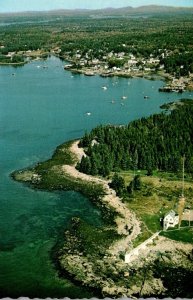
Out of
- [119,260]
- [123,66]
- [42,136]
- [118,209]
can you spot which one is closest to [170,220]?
[118,209]

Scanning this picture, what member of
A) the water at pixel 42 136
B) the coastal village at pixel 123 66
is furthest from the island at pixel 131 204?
the coastal village at pixel 123 66

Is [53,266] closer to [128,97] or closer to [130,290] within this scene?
[130,290]

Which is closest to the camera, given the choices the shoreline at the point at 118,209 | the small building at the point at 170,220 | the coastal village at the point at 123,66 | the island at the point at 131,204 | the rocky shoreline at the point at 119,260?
the rocky shoreline at the point at 119,260

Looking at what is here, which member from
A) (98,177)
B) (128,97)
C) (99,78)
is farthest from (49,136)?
(99,78)

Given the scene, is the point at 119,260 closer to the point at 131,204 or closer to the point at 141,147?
the point at 131,204

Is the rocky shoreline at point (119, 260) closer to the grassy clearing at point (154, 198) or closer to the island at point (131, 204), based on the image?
the island at point (131, 204)

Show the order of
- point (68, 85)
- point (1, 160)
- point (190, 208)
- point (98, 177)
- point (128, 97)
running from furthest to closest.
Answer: point (68, 85) → point (128, 97) → point (1, 160) → point (98, 177) → point (190, 208)
